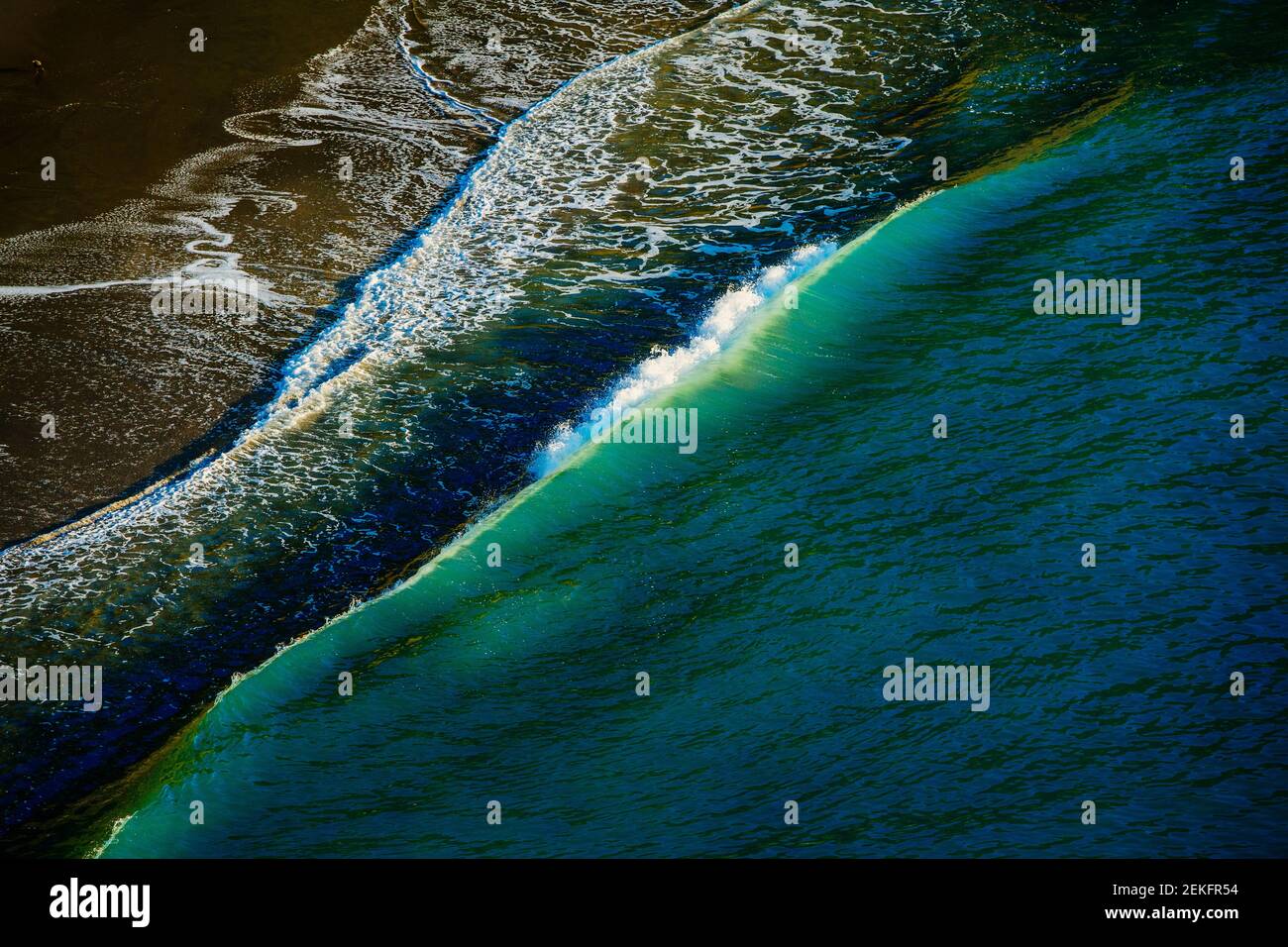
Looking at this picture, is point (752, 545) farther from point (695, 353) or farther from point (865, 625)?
point (695, 353)

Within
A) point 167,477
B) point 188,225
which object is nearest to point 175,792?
point 167,477

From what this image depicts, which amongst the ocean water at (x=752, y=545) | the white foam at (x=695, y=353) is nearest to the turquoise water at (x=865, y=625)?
the ocean water at (x=752, y=545)

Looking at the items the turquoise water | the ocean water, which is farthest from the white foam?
the turquoise water

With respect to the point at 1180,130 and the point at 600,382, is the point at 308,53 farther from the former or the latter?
the point at 1180,130

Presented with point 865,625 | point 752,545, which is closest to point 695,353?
point 752,545

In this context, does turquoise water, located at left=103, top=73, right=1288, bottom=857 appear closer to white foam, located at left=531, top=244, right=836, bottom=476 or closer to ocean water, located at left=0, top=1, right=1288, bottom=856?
ocean water, located at left=0, top=1, right=1288, bottom=856

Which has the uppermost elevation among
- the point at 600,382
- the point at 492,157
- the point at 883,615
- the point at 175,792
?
the point at 492,157
